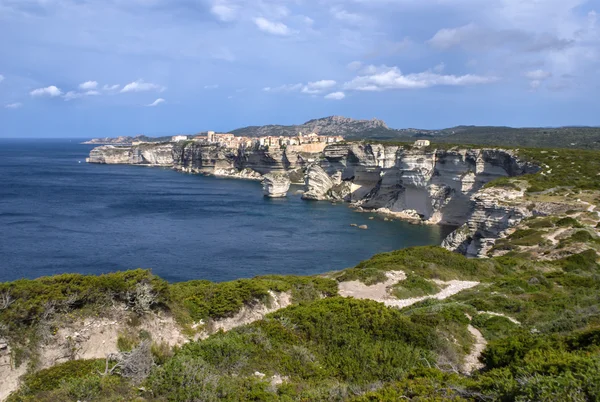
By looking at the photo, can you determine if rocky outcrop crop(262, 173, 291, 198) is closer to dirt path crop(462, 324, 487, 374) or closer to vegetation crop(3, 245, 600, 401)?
vegetation crop(3, 245, 600, 401)

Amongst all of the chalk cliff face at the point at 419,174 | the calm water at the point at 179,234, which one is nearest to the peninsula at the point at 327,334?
the calm water at the point at 179,234

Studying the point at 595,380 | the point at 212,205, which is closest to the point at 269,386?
the point at 595,380

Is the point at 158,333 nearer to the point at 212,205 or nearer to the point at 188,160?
the point at 212,205

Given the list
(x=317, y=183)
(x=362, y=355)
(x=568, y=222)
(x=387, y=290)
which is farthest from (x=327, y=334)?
(x=317, y=183)

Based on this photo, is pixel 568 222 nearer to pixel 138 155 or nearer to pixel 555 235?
pixel 555 235

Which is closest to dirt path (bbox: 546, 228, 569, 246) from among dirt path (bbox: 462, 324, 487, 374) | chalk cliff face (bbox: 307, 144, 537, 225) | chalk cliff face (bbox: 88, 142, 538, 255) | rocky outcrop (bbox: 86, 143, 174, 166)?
chalk cliff face (bbox: 88, 142, 538, 255)

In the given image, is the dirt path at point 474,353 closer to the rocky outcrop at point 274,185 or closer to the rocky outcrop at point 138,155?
the rocky outcrop at point 274,185
